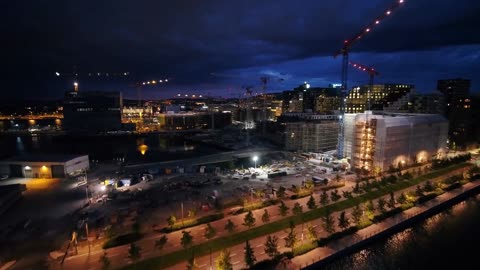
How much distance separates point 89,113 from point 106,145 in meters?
20.2

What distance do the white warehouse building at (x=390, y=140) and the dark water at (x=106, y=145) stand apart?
20833 millimetres

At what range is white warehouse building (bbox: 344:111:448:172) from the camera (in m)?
21.8

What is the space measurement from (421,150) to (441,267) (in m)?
16.4

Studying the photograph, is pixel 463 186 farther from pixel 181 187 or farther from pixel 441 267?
pixel 181 187

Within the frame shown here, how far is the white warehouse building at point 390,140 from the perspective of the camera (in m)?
21.8

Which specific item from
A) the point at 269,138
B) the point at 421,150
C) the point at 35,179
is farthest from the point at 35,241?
the point at 269,138

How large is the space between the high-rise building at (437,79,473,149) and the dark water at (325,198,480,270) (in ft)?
73.0

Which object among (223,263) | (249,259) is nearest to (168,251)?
(223,263)

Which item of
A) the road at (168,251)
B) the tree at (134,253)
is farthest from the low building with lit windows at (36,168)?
the tree at (134,253)

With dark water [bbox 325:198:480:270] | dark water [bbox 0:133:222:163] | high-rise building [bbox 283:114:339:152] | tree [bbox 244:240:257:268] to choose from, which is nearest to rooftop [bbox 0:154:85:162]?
dark water [bbox 0:133:222:163]

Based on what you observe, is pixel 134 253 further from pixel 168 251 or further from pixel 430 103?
pixel 430 103

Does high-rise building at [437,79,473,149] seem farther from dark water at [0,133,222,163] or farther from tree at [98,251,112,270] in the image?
tree at [98,251,112,270]

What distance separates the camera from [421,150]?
2494 centimetres

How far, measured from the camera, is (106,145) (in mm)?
46812
